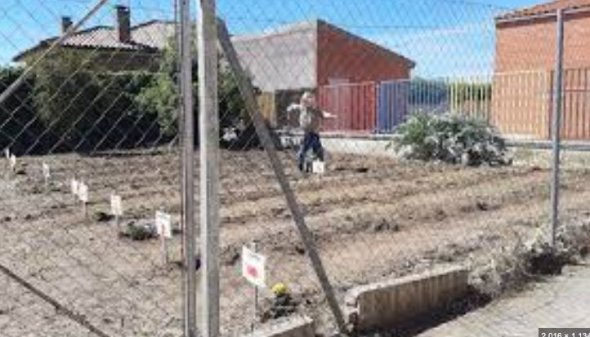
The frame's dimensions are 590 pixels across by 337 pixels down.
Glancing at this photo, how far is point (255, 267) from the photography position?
4438mm

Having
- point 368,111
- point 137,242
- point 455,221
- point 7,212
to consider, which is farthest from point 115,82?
point 368,111

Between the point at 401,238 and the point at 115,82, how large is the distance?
396 centimetres

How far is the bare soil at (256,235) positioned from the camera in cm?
561

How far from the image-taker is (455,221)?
920 cm

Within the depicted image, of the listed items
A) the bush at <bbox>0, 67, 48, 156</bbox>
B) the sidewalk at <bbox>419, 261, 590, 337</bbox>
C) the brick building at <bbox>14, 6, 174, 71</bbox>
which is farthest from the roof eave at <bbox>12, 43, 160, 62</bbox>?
the sidewalk at <bbox>419, 261, 590, 337</bbox>

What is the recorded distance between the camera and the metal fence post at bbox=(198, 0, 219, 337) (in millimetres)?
3896

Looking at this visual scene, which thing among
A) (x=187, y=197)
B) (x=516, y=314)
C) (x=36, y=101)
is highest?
(x=36, y=101)

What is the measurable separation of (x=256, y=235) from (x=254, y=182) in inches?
219

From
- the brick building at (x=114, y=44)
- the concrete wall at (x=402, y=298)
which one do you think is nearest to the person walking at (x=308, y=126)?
the concrete wall at (x=402, y=298)

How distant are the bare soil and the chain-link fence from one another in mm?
31

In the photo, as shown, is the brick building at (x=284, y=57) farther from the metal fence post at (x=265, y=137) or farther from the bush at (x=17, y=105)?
the bush at (x=17, y=105)

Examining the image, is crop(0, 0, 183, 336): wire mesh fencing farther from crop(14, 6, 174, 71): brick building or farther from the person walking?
the person walking

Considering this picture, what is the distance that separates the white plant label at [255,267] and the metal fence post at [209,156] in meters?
0.42

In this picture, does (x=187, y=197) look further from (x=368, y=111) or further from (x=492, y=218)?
(x=368, y=111)
